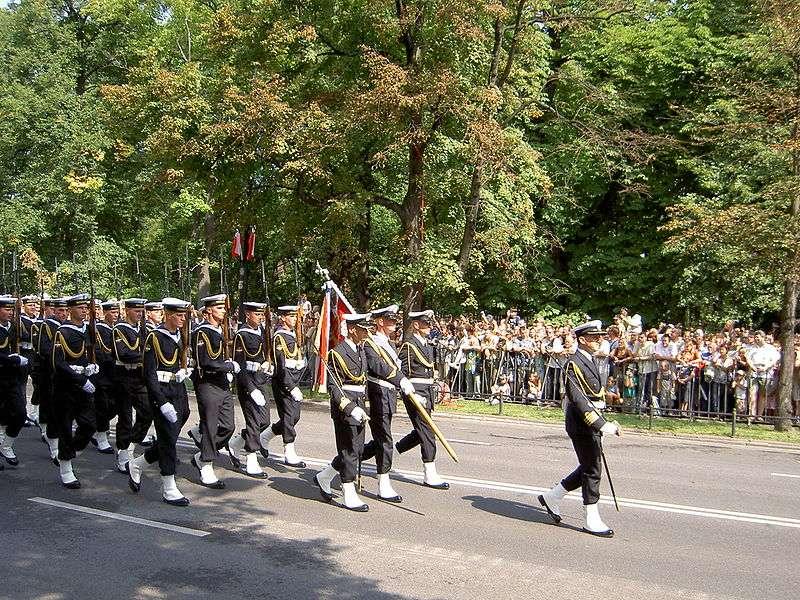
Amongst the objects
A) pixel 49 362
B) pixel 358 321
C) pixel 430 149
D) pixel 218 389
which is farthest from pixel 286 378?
pixel 430 149

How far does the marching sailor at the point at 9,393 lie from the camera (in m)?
11.2

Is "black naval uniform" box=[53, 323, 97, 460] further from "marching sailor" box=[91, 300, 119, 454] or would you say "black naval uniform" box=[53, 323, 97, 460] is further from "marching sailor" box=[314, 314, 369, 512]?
"marching sailor" box=[314, 314, 369, 512]

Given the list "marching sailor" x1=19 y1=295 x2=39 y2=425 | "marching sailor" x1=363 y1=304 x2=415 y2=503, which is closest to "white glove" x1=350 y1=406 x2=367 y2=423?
"marching sailor" x1=363 y1=304 x2=415 y2=503

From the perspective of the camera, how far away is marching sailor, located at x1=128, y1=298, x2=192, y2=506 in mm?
9125

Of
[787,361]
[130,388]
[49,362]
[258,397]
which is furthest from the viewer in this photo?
[787,361]

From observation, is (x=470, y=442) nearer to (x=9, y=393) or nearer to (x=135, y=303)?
(x=135, y=303)

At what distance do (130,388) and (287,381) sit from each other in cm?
207

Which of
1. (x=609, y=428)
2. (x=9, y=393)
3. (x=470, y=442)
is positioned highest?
(x=609, y=428)

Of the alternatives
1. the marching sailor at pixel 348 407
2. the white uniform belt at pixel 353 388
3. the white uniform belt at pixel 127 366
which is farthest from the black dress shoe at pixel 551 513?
the white uniform belt at pixel 127 366

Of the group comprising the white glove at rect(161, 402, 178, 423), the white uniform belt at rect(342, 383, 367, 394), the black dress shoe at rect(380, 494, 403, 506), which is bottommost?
the black dress shoe at rect(380, 494, 403, 506)

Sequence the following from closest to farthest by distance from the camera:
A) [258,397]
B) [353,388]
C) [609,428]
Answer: [609,428] < [353,388] < [258,397]

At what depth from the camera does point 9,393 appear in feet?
37.0

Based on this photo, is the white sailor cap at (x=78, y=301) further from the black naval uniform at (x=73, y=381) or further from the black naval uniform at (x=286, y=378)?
the black naval uniform at (x=286, y=378)

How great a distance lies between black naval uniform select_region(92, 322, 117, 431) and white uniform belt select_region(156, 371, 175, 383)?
2.35 meters
